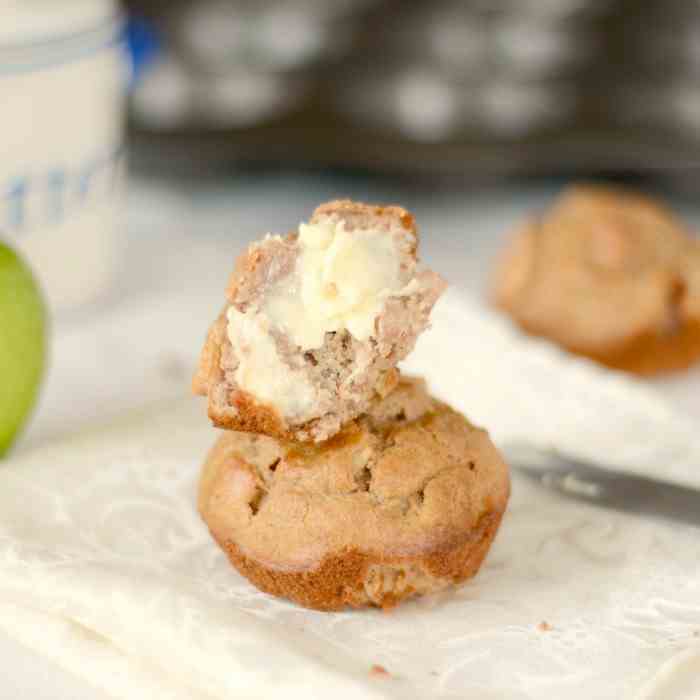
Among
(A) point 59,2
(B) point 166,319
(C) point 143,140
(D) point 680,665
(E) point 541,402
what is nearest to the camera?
(D) point 680,665

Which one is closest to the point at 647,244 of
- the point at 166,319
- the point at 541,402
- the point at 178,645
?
the point at 541,402

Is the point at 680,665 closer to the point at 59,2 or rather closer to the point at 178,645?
the point at 178,645

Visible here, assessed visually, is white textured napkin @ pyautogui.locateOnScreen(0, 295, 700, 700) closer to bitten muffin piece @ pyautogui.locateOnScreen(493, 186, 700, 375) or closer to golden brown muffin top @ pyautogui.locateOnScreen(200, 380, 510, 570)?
golden brown muffin top @ pyautogui.locateOnScreen(200, 380, 510, 570)

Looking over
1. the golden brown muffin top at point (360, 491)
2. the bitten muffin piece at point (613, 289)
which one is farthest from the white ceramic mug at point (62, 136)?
the golden brown muffin top at point (360, 491)

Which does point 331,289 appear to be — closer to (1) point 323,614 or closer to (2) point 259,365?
(2) point 259,365

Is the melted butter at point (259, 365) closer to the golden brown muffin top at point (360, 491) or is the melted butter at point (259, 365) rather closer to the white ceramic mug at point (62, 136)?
the golden brown muffin top at point (360, 491)

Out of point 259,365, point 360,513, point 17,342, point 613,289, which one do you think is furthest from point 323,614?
point 613,289

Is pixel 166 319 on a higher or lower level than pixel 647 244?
lower
